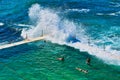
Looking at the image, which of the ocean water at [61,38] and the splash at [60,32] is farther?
the splash at [60,32]

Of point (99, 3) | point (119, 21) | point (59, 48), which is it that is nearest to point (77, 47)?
point (59, 48)

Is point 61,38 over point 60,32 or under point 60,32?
under

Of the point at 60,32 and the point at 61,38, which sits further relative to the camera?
the point at 60,32

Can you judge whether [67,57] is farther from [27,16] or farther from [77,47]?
[27,16]

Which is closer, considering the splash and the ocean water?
the ocean water
